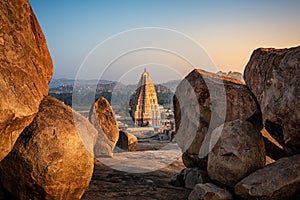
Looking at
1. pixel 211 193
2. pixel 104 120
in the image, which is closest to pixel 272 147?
pixel 211 193

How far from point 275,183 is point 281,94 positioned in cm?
137

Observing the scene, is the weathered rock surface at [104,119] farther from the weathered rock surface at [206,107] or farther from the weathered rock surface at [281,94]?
the weathered rock surface at [281,94]

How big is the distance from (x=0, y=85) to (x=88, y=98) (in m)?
12.9

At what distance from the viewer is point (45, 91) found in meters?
4.89

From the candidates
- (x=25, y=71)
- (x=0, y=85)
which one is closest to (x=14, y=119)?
(x=0, y=85)

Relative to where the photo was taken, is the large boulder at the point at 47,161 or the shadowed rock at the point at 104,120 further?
the shadowed rock at the point at 104,120

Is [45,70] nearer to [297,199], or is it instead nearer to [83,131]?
[83,131]

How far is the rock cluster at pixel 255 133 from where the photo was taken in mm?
4250

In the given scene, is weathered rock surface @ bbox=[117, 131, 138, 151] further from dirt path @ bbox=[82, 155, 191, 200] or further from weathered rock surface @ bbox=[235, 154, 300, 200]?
weathered rock surface @ bbox=[235, 154, 300, 200]

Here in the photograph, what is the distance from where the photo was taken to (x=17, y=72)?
3988 millimetres

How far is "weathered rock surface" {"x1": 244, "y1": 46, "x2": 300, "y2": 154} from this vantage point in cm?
420

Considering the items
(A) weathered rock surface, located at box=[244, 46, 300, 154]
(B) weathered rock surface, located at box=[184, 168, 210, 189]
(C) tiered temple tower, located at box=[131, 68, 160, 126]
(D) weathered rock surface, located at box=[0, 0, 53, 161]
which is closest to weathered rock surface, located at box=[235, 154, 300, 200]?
(A) weathered rock surface, located at box=[244, 46, 300, 154]

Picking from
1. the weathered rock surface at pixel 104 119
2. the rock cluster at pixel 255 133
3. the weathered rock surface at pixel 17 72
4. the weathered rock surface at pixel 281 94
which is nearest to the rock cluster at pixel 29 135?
the weathered rock surface at pixel 17 72

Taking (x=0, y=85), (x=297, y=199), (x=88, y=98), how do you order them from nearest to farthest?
1. (x=0, y=85)
2. (x=297, y=199)
3. (x=88, y=98)
